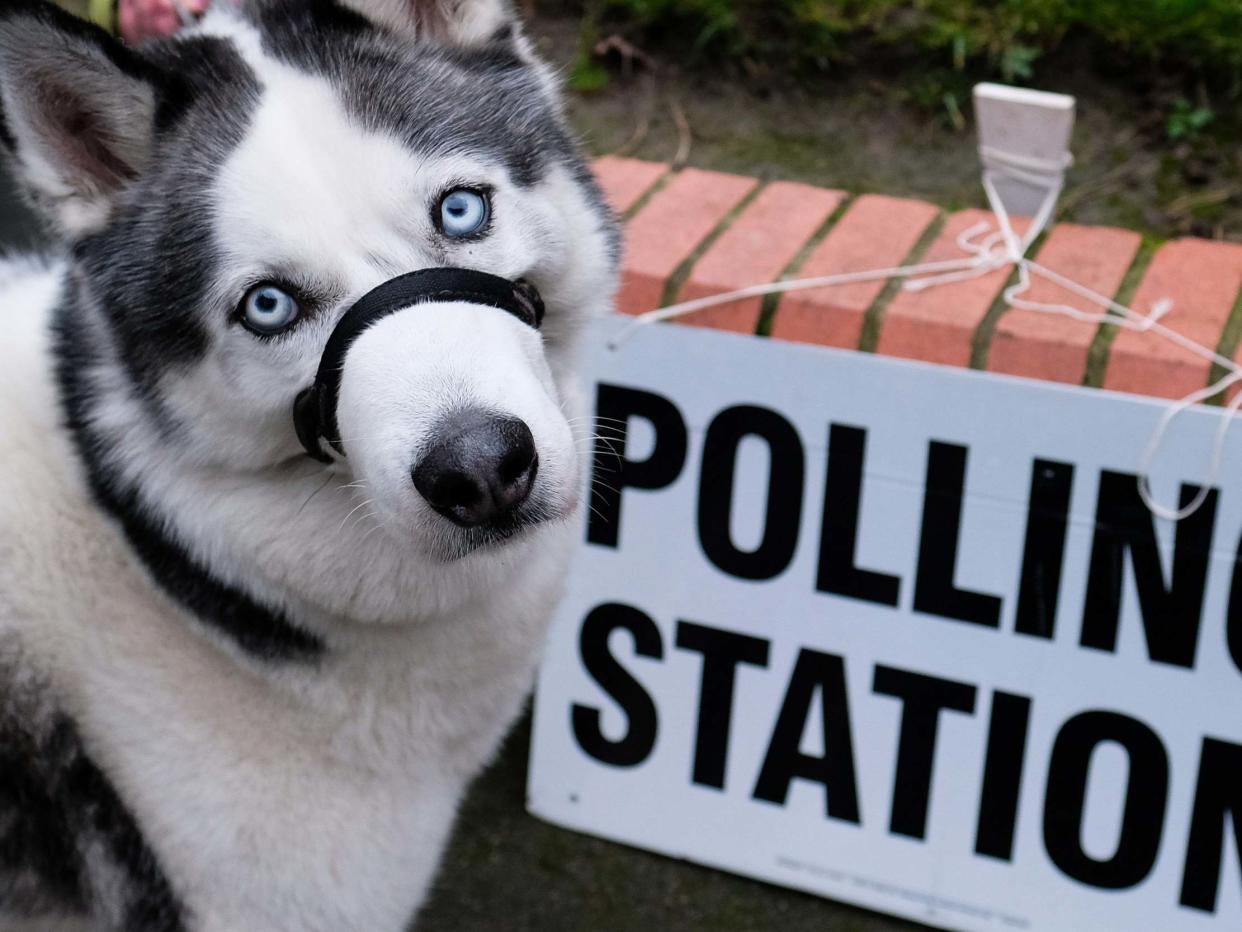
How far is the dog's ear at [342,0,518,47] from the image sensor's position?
179 cm

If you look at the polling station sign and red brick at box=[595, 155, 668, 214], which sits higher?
red brick at box=[595, 155, 668, 214]

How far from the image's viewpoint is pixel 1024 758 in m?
2.54

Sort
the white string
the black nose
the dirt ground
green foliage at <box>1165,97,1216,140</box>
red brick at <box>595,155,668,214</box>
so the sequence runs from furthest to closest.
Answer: green foliage at <box>1165,97,1216,140</box> < red brick at <box>595,155,668,214</box> < the dirt ground < the white string < the black nose

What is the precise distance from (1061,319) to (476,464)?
5.01ft

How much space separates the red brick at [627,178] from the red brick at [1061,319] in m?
0.92

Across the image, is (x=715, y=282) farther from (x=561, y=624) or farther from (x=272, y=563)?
(x=272, y=563)

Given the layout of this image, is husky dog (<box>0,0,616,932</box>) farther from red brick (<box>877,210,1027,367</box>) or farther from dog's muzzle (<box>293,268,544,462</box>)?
red brick (<box>877,210,1027,367</box>)

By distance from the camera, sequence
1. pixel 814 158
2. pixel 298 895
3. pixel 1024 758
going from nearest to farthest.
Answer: pixel 298 895
pixel 1024 758
pixel 814 158

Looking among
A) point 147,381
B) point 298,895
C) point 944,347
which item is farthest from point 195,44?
point 944,347

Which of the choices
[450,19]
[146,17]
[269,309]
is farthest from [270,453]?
[146,17]

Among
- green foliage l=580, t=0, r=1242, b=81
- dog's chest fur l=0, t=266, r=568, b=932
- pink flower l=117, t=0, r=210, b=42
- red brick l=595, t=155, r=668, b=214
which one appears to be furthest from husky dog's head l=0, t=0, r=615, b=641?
green foliage l=580, t=0, r=1242, b=81

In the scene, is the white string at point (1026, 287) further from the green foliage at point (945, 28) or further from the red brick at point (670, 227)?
the green foliage at point (945, 28)

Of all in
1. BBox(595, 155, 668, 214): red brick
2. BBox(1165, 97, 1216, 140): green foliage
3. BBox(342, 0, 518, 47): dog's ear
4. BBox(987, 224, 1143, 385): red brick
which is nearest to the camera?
BBox(342, 0, 518, 47): dog's ear

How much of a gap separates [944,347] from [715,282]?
18.8 inches
